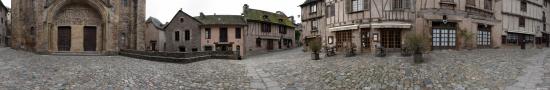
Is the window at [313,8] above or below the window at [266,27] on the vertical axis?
above

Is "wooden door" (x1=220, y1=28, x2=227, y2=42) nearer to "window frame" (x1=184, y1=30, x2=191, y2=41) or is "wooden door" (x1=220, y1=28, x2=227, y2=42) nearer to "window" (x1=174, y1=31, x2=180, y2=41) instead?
"window frame" (x1=184, y1=30, x2=191, y2=41)

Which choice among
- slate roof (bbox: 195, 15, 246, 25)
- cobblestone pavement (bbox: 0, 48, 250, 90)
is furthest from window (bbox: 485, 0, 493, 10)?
slate roof (bbox: 195, 15, 246, 25)

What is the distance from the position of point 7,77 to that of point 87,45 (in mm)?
12920

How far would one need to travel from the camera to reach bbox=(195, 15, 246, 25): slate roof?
33.3m

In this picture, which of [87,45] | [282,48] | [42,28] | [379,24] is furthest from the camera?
[282,48]

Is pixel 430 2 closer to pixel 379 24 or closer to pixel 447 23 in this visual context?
pixel 447 23

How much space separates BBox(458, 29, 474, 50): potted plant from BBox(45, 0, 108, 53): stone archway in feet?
70.1

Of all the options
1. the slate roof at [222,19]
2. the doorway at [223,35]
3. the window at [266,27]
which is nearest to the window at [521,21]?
the window at [266,27]

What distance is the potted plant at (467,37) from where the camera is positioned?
19.3 meters

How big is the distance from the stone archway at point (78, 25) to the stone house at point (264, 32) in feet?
47.7

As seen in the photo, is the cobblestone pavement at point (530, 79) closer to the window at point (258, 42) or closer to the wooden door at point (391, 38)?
the wooden door at point (391, 38)

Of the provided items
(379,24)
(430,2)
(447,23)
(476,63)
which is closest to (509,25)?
(447,23)

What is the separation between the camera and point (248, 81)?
1120 cm

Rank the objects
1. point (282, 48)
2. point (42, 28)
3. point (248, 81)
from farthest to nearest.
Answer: point (282, 48) < point (42, 28) < point (248, 81)
